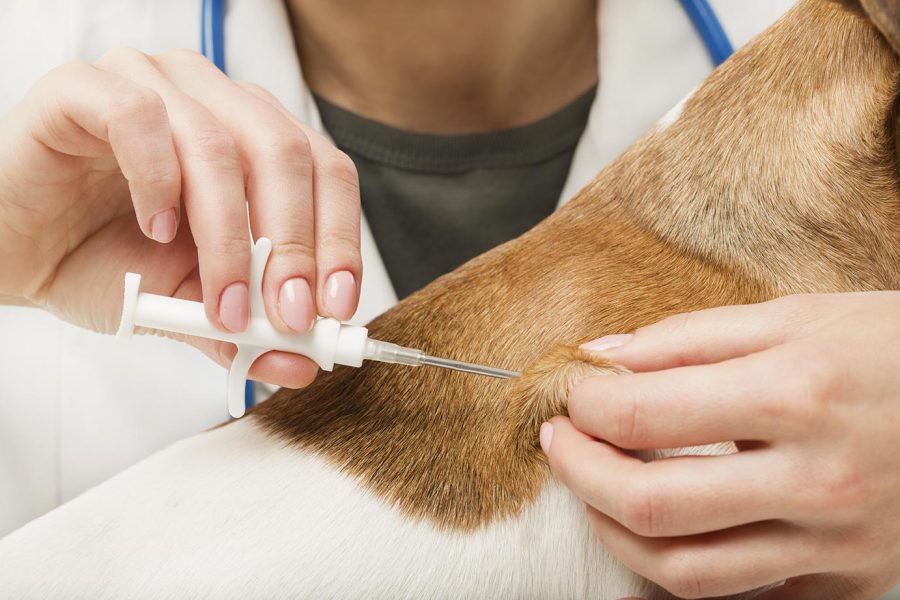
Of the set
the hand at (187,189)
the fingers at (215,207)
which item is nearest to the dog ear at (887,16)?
the hand at (187,189)

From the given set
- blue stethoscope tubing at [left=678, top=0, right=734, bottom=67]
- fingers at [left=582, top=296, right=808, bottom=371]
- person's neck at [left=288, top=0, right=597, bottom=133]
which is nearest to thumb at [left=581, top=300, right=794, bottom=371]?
fingers at [left=582, top=296, right=808, bottom=371]

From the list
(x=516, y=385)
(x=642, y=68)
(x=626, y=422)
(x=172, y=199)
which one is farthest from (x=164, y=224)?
(x=642, y=68)

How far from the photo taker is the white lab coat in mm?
1369

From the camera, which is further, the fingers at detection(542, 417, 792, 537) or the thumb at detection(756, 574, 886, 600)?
the thumb at detection(756, 574, 886, 600)

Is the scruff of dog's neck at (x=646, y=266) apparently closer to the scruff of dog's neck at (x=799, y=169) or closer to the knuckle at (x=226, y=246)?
the scruff of dog's neck at (x=799, y=169)

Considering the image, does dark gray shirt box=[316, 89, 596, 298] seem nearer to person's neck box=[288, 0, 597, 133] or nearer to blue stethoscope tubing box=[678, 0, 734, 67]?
person's neck box=[288, 0, 597, 133]

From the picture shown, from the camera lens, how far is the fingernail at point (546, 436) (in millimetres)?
810

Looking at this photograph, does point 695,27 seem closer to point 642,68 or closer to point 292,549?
point 642,68

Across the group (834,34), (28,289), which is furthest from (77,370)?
(834,34)

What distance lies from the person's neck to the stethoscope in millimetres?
198

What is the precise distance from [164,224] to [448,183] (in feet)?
2.74

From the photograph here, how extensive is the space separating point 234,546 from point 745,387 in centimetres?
53

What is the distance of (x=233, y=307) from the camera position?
0.80 meters

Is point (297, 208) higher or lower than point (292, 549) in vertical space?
higher
